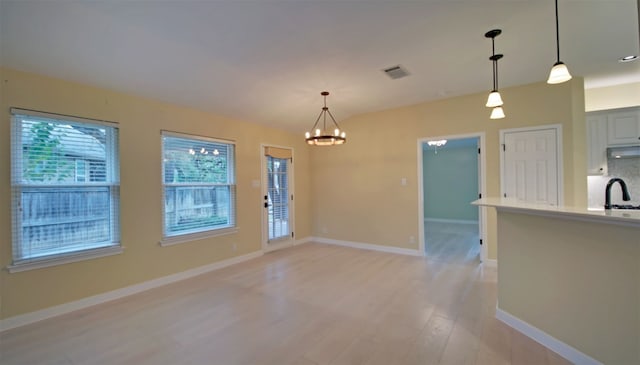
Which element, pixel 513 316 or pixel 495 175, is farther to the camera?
pixel 495 175

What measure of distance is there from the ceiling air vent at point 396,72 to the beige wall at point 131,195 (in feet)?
9.03

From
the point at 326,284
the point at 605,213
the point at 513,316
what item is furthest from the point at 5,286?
the point at 605,213

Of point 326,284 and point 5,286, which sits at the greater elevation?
point 5,286

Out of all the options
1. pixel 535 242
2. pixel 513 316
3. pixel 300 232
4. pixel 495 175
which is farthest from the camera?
pixel 300 232

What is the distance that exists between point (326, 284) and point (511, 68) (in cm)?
391

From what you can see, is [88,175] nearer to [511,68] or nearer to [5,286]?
[5,286]

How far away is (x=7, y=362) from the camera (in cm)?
216

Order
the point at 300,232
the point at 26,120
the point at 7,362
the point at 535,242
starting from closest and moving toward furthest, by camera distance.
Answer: the point at 7,362
the point at 535,242
the point at 26,120
the point at 300,232

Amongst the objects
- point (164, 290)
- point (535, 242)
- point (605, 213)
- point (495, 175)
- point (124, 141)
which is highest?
point (124, 141)

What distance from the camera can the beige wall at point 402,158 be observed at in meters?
3.94

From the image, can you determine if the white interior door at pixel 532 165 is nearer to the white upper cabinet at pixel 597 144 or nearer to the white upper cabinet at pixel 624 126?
the white upper cabinet at pixel 597 144

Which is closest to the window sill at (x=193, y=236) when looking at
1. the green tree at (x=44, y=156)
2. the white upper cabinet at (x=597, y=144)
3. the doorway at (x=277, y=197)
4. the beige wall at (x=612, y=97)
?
the doorway at (x=277, y=197)

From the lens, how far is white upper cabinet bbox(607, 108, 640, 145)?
12.9 ft

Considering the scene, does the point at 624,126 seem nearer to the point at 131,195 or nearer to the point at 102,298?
the point at 131,195
